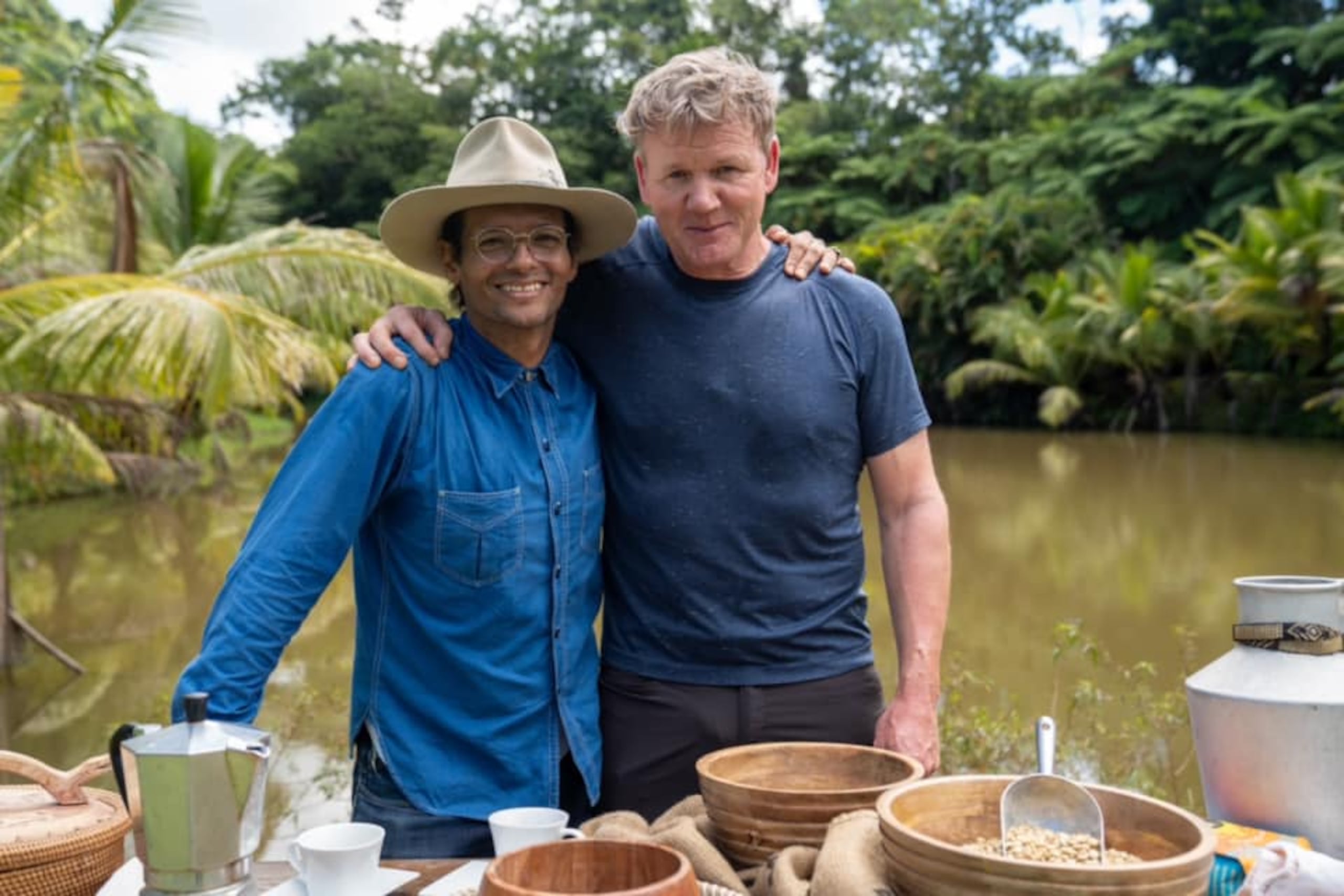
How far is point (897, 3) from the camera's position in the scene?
35594mm

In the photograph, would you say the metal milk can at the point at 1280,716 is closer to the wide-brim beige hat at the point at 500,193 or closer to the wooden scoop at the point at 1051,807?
the wooden scoop at the point at 1051,807

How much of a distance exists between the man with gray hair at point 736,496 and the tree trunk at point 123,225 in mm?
11447

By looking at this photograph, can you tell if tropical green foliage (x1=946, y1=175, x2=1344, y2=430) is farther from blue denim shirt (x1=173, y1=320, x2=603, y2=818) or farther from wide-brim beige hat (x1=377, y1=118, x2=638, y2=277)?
blue denim shirt (x1=173, y1=320, x2=603, y2=818)

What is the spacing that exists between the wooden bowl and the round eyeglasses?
3.51 ft

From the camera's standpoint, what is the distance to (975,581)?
1026 cm

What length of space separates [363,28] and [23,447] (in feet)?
127

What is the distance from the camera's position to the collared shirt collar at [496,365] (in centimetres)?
224

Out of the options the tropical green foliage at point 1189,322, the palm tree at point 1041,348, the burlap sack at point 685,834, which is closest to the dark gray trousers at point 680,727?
the burlap sack at point 685,834

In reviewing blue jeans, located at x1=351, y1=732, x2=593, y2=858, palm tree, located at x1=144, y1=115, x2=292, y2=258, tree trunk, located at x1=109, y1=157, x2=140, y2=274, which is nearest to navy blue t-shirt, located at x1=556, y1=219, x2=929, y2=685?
blue jeans, located at x1=351, y1=732, x2=593, y2=858

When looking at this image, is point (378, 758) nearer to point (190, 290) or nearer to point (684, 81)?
point (684, 81)

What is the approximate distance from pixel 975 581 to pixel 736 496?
820 centimetres

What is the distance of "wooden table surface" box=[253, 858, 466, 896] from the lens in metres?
1.65

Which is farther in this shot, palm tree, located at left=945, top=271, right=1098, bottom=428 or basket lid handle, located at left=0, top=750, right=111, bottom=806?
palm tree, located at left=945, top=271, right=1098, bottom=428

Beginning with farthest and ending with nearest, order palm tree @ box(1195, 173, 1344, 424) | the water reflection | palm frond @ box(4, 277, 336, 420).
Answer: palm tree @ box(1195, 173, 1344, 424), palm frond @ box(4, 277, 336, 420), the water reflection
